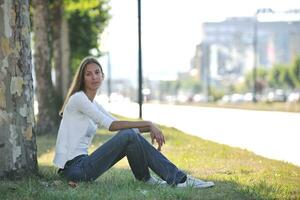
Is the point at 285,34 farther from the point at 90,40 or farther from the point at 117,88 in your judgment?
the point at 90,40

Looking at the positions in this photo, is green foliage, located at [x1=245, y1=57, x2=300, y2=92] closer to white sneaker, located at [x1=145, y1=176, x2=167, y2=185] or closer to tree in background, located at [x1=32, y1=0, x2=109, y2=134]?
tree in background, located at [x1=32, y1=0, x2=109, y2=134]

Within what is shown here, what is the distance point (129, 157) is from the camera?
6.61 metres

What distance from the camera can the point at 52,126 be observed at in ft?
58.1

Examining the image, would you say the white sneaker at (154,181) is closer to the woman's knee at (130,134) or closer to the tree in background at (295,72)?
the woman's knee at (130,134)

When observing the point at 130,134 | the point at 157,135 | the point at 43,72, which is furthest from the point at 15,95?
the point at 43,72

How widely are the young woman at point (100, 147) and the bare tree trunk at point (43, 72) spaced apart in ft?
34.4

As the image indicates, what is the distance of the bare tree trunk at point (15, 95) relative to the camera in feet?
22.6

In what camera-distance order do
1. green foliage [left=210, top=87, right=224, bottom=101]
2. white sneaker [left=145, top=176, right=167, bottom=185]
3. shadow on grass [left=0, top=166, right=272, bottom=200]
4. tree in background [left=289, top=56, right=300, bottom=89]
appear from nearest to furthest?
shadow on grass [left=0, top=166, right=272, bottom=200], white sneaker [left=145, top=176, right=167, bottom=185], tree in background [left=289, top=56, right=300, bottom=89], green foliage [left=210, top=87, right=224, bottom=101]

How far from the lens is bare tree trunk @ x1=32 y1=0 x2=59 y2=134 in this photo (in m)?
17.1

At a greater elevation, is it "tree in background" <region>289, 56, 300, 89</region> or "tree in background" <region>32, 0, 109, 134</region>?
"tree in background" <region>32, 0, 109, 134</region>

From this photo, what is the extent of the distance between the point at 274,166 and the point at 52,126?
31.0 feet

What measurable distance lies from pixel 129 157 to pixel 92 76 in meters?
0.93

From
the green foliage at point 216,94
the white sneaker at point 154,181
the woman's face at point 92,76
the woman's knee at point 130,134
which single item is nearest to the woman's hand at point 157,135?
the woman's knee at point 130,134

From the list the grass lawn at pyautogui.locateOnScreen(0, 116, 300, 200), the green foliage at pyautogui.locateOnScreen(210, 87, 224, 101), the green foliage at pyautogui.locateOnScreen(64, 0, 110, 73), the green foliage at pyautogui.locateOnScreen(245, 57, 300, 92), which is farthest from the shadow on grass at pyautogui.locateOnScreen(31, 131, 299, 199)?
the green foliage at pyautogui.locateOnScreen(210, 87, 224, 101)
